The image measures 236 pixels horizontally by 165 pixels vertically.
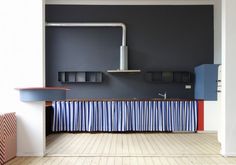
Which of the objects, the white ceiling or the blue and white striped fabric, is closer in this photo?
the blue and white striped fabric

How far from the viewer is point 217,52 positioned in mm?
8797

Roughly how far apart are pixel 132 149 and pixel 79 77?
380 centimetres

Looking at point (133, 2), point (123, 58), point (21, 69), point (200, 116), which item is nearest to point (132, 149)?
point (21, 69)

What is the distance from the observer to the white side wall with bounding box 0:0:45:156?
207 inches

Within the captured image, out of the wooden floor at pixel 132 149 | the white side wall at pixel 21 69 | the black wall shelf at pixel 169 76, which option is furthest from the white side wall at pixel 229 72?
the black wall shelf at pixel 169 76

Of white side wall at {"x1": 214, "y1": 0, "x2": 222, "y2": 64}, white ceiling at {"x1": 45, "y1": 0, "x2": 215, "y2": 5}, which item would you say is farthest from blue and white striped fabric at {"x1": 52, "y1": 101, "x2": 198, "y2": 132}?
white ceiling at {"x1": 45, "y1": 0, "x2": 215, "y2": 5}

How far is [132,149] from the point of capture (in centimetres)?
591

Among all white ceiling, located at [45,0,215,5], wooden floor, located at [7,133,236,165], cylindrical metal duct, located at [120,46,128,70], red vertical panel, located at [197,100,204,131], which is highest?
white ceiling, located at [45,0,215,5]

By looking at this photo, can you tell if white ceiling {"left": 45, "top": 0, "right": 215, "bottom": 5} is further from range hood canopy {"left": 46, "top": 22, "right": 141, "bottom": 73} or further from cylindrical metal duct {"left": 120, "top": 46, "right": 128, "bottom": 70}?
cylindrical metal duct {"left": 120, "top": 46, "right": 128, "bottom": 70}

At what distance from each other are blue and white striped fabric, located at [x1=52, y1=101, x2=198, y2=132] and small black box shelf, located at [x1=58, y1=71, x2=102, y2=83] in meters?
1.03

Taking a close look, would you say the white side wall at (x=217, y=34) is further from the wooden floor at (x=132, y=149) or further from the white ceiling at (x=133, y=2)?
the wooden floor at (x=132, y=149)

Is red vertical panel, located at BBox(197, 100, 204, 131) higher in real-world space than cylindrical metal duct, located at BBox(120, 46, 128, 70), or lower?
lower

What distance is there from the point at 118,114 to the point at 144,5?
3.56 metres

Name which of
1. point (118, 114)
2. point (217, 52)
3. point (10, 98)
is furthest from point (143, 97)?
point (10, 98)
